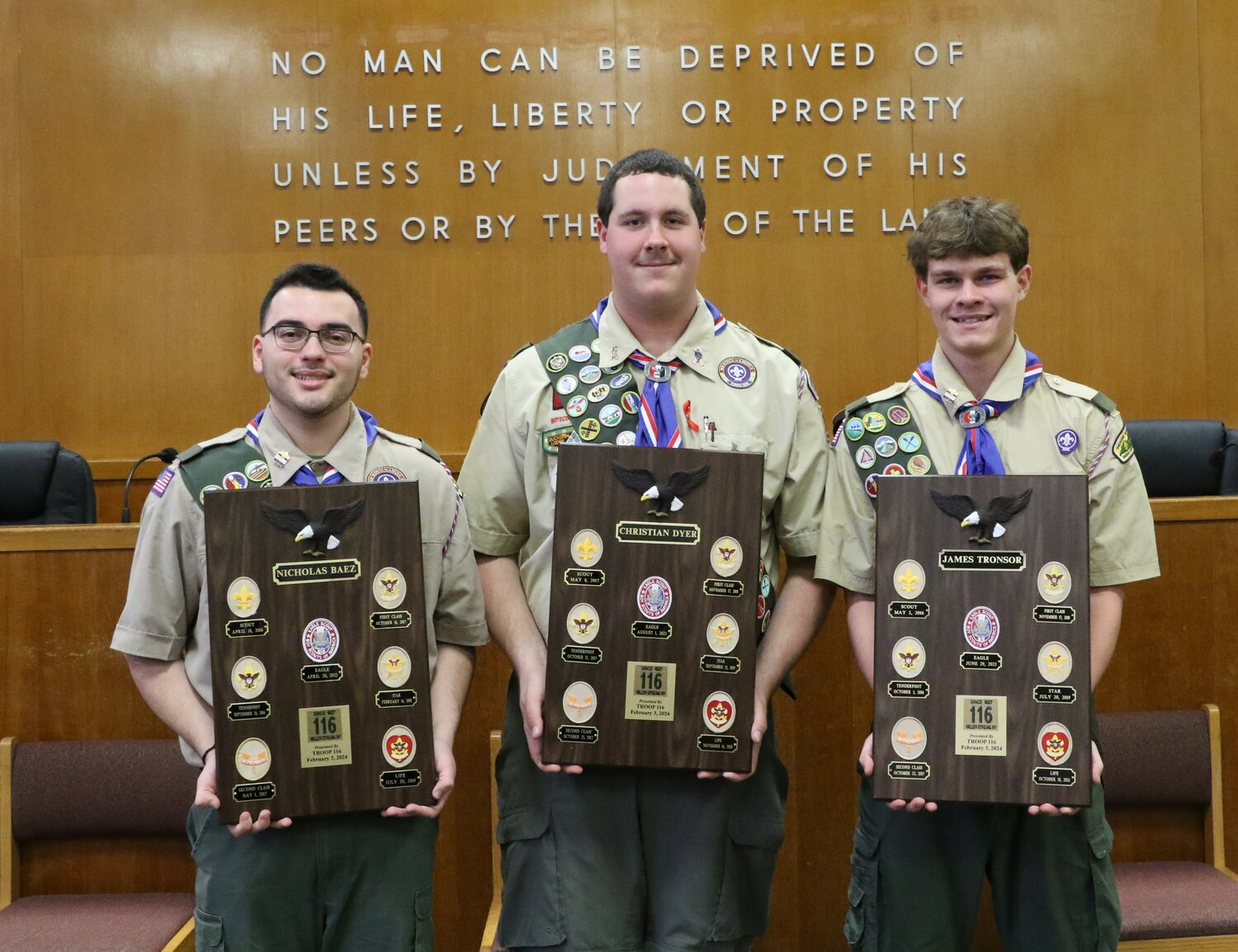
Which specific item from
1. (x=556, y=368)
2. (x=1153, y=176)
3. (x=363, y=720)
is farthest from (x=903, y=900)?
(x=1153, y=176)

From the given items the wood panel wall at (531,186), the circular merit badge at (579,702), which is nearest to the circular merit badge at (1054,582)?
the circular merit badge at (579,702)

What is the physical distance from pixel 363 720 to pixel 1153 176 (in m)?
4.98

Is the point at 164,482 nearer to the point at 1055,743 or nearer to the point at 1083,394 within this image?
the point at 1055,743

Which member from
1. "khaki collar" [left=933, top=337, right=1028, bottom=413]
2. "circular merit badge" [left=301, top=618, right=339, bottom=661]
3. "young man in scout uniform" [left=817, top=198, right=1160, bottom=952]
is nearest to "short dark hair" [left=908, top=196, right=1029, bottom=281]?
"young man in scout uniform" [left=817, top=198, right=1160, bottom=952]

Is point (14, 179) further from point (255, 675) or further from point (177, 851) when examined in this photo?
point (255, 675)

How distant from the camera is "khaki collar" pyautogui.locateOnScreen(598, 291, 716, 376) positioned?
2.12 m

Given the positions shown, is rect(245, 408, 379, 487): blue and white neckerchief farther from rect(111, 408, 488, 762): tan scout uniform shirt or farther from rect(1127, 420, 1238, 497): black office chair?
rect(1127, 420, 1238, 497): black office chair

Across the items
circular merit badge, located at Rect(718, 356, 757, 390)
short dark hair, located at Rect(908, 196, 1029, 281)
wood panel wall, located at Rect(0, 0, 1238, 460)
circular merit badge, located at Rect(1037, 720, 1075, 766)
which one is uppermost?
wood panel wall, located at Rect(0, 0, 1238, 460)

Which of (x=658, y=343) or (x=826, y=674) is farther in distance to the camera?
(x=826, y=674)

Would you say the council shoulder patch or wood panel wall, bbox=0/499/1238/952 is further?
wood panel wall, bbox=0/499/1238/952

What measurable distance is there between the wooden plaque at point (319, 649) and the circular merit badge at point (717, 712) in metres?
0.46

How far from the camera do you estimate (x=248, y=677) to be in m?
1.84

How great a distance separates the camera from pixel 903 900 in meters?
2.01

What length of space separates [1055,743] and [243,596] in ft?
4.39
